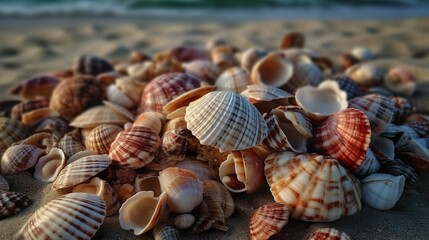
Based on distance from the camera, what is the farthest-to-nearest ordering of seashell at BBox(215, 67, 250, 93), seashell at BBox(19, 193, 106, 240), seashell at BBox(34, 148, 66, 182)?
seashell at BBox(215, 67, 250, 93) → seashell at BBox(34, 148, 66, 182) → seashell at BBox(19, 193, 106, 240)

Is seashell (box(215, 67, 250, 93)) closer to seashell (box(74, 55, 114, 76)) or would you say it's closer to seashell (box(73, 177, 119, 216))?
seashell (box(73, 177, 119, 216))

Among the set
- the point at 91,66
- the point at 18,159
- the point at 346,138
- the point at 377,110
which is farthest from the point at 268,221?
the point at 91,66

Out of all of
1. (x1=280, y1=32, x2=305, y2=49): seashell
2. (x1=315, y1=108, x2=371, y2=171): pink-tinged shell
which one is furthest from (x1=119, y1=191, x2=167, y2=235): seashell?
(x1=280, y1=32, x2=305, y2=49): seashell

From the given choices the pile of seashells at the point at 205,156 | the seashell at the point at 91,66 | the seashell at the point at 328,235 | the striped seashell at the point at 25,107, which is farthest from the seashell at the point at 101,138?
the seashell at the point at 328,235

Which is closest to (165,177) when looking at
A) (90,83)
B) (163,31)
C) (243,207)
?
(243,207)

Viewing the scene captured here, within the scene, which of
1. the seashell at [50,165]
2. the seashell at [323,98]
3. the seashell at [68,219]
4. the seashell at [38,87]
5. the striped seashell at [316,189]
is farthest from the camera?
the seashell at [38,87]

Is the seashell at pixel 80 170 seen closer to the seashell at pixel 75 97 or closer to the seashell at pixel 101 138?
the seashell at pixel 101 138

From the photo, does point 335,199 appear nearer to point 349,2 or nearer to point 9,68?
point 9,68
